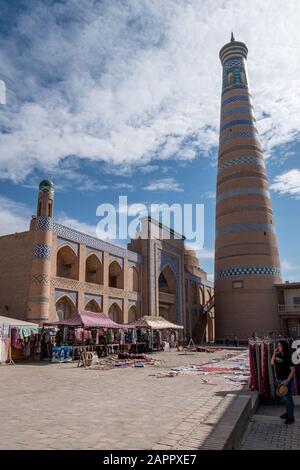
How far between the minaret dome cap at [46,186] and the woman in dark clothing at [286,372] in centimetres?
1568

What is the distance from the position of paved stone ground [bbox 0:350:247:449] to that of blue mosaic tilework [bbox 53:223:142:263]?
444 inches

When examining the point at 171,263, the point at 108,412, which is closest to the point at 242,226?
the point at 171,263

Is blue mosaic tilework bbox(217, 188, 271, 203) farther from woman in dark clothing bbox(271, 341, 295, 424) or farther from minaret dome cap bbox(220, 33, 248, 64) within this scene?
woman in dark clothing bbox(271, 341, 295, 424)

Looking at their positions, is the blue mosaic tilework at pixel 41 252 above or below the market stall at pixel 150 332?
above

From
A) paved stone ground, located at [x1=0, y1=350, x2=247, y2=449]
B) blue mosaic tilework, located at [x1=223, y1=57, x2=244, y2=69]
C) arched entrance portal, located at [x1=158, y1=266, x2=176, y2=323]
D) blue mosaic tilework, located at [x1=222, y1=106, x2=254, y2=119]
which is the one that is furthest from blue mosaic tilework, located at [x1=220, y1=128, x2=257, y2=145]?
paved stone ground, located at [x1=0, y1=350, x2=247, y2=449]

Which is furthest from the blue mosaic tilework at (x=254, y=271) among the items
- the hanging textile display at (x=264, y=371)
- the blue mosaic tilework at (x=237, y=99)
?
the hanging textile display at (x=264, y=371)

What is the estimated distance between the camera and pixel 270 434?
507cm

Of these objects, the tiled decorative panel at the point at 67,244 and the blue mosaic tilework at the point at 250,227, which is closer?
the tiled decorative panel at the point at 67,244

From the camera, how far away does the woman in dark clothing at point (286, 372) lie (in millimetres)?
5566

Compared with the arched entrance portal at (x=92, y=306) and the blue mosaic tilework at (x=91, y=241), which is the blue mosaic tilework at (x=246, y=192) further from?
the arched entrance portal at (x=92, y=306)

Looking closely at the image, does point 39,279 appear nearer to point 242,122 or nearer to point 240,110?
point 242,122

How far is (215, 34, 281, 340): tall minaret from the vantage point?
2991 centimetres
